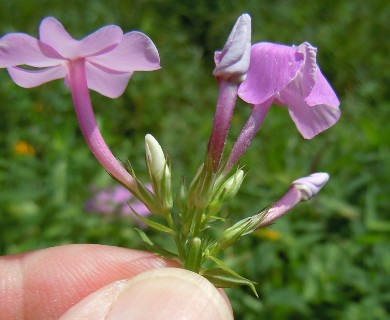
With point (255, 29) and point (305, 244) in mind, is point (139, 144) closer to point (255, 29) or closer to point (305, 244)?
point (305, 244)

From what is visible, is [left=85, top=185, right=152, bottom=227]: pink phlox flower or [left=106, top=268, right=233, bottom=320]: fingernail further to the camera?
[left=85, top=185, right=152, bottom=227]: pink phlox flower

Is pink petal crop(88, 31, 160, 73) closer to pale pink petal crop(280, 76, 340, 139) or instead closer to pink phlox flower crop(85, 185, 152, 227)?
pale pink petal crop(280, 76, 340, 139)

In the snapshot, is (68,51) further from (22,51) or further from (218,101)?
(218,101)

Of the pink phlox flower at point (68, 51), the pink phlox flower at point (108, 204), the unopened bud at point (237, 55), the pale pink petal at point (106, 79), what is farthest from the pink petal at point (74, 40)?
the pink phlox flower at point (108, 204)

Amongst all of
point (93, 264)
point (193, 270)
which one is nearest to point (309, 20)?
point (93, 264)

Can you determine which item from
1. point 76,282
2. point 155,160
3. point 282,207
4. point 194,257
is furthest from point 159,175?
point 76,282

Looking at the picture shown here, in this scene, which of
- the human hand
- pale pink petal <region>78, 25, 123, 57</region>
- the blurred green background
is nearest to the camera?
pale pink petal <region>78, 25, 123, 57</region>

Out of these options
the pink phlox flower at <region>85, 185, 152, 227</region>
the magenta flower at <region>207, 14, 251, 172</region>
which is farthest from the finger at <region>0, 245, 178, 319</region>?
the pink phlox flower at <region>85, 185, 152, 227</region>

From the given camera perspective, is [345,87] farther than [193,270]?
Yes
